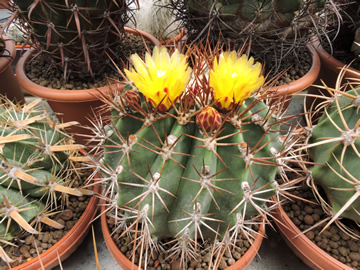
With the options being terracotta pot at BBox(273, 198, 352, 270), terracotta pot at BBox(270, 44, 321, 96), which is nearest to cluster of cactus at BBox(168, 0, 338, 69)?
terracotta pot at BBox(270, 44, 321, 96)

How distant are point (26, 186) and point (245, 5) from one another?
83cm

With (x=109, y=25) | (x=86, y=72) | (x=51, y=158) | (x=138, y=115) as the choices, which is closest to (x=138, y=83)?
(x=138, y=115)

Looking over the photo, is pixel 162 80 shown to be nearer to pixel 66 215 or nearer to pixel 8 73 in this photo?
pixel 66 215

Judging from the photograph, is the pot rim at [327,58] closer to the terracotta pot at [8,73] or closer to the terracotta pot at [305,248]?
the terracotta pot at [305,248]

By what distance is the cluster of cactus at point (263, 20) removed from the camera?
93 centimetres

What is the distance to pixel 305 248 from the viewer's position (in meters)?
0.77

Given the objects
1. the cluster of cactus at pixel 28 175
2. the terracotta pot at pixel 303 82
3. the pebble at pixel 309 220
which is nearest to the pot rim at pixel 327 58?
the terracotta pot at pixel 303 82

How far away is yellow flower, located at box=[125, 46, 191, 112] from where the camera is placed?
1.87 ft

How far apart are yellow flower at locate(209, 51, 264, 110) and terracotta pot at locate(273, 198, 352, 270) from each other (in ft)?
1.12

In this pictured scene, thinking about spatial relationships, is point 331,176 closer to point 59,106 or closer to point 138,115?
point 138,115

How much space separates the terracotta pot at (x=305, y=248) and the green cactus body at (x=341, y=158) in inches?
4.3

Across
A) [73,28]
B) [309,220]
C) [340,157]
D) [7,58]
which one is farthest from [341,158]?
[7,58]

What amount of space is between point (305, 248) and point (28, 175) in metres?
0.73

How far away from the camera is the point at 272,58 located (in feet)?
3.75
